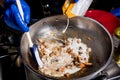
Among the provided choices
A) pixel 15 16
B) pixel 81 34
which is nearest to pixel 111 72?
pixel 81 34

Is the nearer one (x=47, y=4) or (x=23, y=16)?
(x=23, y=16)

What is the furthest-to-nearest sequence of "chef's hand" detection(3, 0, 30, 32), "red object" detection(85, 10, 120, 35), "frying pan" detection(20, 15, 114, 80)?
"red object" detection(85, 10, 120, 35), "frying pan" detection(20, 15, 114, 80), "chef's hand" detection(3, 0, 30, 32)

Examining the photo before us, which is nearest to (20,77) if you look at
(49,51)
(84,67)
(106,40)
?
(49,51)

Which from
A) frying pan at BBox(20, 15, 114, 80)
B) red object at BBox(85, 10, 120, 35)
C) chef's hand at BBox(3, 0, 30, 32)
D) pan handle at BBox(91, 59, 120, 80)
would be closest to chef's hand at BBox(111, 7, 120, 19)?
red object at BBox(85, 10, 120, 35)

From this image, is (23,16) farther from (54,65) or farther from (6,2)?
(54,65)

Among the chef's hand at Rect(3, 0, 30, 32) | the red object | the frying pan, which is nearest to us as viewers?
the chef's hand at Rect(3, 0, 30, 32)

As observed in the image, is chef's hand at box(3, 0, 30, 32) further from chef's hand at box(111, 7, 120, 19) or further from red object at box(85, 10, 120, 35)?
chef's hand at box(111, 7, 120, 19)

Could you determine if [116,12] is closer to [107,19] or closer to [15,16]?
[107,19]
